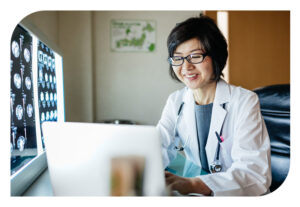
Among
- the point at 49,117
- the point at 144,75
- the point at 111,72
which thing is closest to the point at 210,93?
the point at 49,117

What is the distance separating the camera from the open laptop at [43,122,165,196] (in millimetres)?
396

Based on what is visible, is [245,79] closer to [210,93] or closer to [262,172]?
[210,93]

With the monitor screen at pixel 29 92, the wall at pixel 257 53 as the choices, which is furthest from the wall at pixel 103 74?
the monitor screen at pixel 29 92

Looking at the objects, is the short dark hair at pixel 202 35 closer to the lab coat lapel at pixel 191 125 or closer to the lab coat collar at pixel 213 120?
the lab coat collar at pixel 213 120

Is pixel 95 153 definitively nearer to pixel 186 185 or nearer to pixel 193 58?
pixel 186 185

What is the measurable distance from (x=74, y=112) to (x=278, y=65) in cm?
137

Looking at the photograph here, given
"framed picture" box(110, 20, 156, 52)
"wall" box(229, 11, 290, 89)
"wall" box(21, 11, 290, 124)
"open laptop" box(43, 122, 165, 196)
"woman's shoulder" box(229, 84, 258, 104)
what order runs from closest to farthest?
"open laptop" box(43, 122, 165, 196), "woman's shoulder" box(229, 84, 258, 104), "wall" box(229, 11, 290, 89), "framed picture" box(110, 20, 156, 52), "wall" box(21, 11, 290, 124)

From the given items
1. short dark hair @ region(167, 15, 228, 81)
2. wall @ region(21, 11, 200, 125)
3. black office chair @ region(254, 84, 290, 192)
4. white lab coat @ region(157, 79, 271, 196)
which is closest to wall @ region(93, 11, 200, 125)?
wall @ region(21, 11, 200, 125)

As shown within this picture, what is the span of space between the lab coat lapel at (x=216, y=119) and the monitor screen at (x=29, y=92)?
25.4 inches

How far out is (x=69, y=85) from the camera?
165 centimetres

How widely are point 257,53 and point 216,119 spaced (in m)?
0.42

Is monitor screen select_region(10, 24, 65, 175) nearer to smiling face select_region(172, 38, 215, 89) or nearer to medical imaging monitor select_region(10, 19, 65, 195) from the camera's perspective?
medical imaging monitor select_region(10, 19, 65, 195)

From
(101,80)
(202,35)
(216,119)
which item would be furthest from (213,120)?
(101,80)

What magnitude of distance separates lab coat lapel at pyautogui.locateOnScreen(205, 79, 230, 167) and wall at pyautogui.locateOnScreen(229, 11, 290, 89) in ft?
0.77
